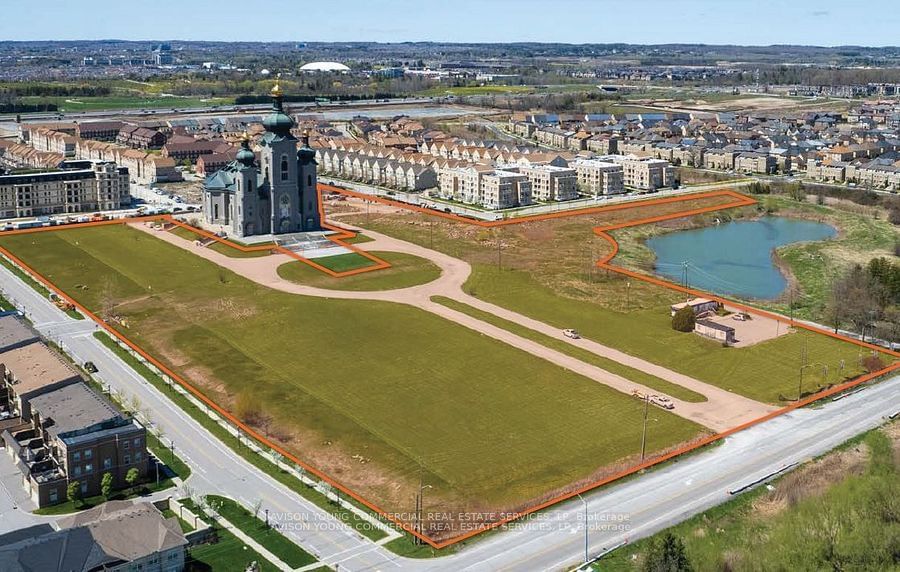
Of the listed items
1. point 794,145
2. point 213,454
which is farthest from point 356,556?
point 794,145

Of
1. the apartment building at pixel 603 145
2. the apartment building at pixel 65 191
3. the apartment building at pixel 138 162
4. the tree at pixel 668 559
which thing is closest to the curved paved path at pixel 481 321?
the apartment building at pixel 65 191

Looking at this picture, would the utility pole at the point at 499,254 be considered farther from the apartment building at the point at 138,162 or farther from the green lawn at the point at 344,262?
the apartment building at the point at 138,162

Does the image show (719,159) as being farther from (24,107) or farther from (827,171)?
(24,107)

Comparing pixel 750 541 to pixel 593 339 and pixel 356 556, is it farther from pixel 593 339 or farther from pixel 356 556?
pixel 593 339

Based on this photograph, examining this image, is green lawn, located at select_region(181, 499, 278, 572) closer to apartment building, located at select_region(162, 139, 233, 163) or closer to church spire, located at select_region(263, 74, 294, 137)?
church spire, located at select_region(263, 74, 294, 137)

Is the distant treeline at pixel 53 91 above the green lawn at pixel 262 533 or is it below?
above
